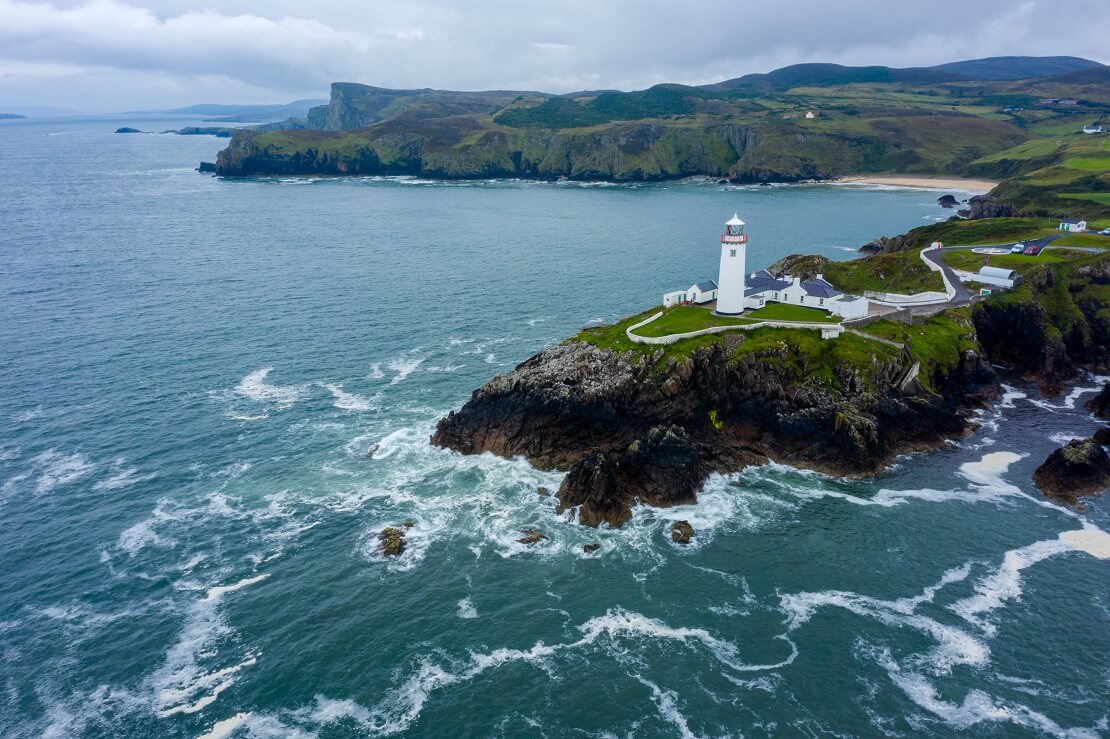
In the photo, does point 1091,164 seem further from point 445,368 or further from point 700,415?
point 445,368

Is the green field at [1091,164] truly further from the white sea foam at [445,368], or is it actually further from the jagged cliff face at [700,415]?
the white sea foam at [445,368]

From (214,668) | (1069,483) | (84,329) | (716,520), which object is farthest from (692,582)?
(84,329)

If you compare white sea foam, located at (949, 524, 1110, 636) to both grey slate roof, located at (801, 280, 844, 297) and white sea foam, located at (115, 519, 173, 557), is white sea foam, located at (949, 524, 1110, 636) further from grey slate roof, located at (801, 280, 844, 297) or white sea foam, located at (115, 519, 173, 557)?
white sea foam, located at (115, 519, 173, 557)

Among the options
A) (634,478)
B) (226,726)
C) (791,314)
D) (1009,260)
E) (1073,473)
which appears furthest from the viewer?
(1009,260)

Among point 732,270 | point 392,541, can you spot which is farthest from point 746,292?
point 392,541

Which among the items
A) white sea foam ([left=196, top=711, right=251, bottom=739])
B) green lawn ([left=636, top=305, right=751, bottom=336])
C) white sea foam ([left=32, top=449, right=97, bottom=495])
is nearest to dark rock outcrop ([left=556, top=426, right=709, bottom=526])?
green lawn ([left=636, top=305, right=751, bottom=336])

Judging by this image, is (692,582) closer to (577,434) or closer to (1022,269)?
(577,434)
